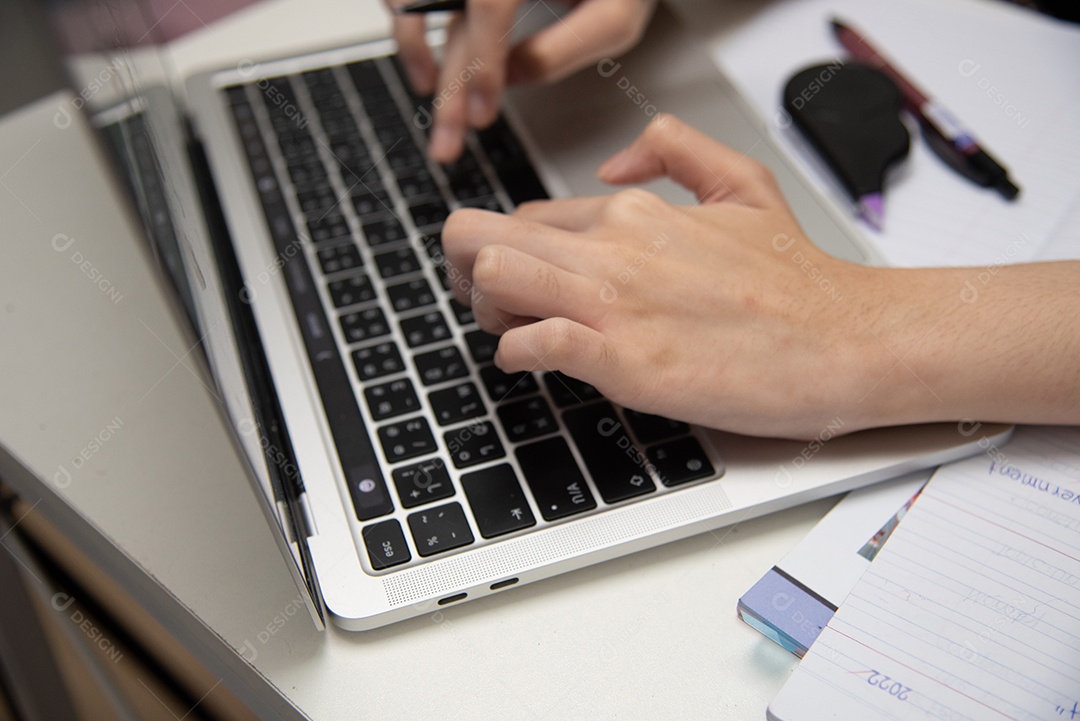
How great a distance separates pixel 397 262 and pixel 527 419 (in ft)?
0.58

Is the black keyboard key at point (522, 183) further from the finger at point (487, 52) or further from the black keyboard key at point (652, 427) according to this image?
the black keyboard key at point (652, 427)

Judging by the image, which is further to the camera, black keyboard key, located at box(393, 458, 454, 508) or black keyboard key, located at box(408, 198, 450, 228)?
black keyboard key, located at box(408, 198, 450, 228)

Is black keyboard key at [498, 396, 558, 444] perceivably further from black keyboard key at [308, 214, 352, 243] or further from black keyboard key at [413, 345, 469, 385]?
black keyboard key at [308, 214, 352, 243]

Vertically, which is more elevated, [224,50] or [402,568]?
[224,50]

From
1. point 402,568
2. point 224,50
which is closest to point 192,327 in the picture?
point 402,568

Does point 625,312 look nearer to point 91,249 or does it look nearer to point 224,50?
point 91,249

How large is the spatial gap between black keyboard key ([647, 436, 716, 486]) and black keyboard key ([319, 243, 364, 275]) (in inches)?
10.6

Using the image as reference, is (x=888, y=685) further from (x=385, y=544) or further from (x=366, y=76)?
(x=366, y=76)

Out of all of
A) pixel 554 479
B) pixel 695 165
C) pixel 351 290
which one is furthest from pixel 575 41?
pixel 554 479

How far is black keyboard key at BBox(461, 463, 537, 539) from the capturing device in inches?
19.1

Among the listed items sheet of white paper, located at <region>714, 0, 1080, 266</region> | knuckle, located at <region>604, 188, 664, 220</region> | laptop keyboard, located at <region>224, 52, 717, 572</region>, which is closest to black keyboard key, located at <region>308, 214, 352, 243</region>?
laptop keyboard, located at <region>224, 52, 717, 572</region>

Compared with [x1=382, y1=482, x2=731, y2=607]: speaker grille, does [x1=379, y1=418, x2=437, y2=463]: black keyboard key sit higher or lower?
higher

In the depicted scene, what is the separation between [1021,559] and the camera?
1.58 feet

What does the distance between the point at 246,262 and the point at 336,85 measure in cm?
22
